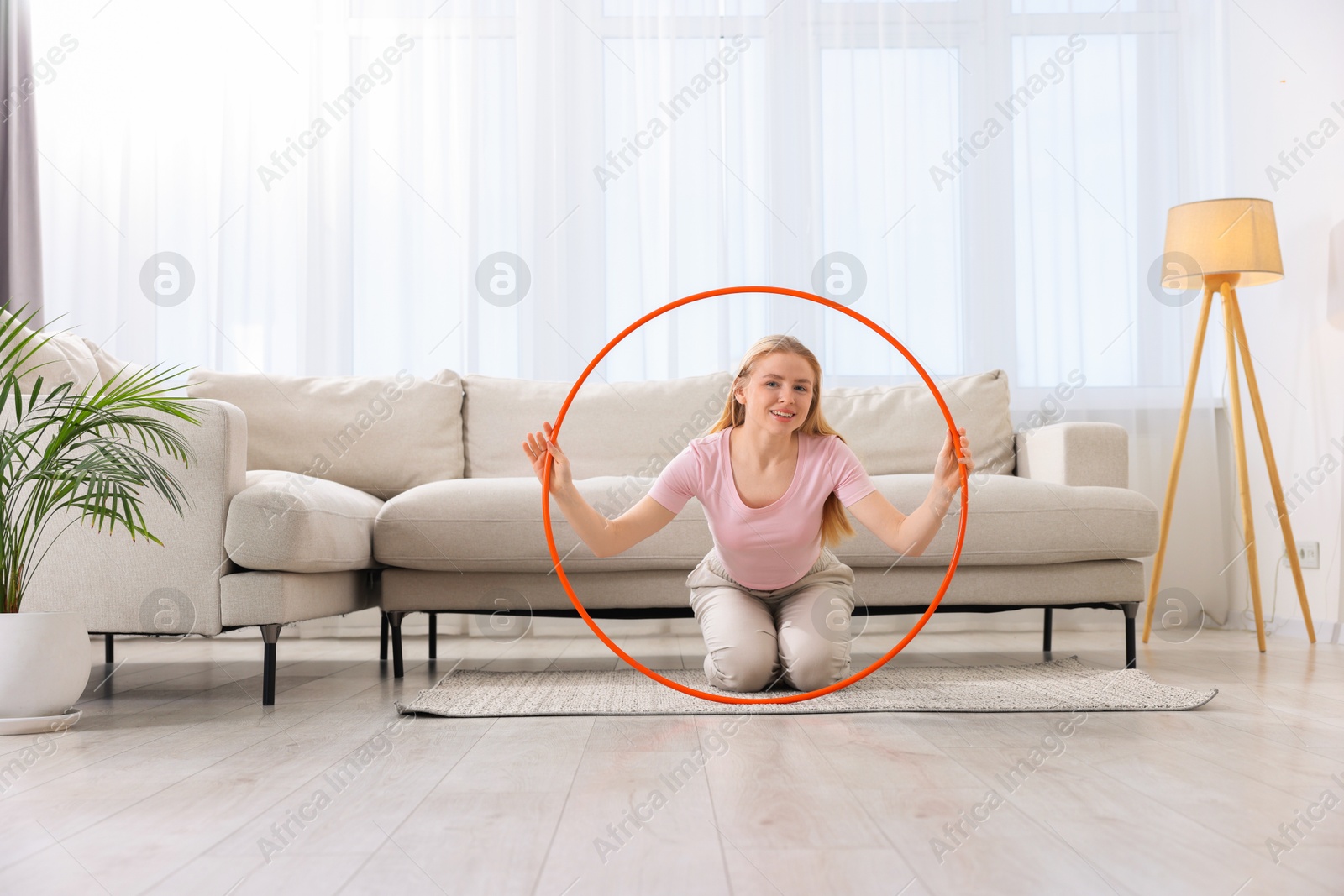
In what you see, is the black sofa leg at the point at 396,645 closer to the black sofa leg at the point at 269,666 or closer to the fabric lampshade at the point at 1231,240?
the black sofa leg at the point at 269,666

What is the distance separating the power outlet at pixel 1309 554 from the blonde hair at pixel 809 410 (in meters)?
2.11

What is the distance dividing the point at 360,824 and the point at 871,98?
3.84 metres

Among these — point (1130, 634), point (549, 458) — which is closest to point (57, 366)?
point (549, 458)

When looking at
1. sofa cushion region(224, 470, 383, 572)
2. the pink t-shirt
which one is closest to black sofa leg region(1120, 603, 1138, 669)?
the pink t-shirt

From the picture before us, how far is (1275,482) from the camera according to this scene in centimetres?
347

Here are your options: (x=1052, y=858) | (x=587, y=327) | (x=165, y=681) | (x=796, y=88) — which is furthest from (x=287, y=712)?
(x=796, y=88)

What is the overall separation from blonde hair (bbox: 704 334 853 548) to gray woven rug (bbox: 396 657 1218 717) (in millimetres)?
383

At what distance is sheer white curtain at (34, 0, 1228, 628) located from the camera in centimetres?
424

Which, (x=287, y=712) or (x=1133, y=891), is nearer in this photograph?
(x=1133, y=891)

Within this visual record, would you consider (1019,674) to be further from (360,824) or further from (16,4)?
(16,4)

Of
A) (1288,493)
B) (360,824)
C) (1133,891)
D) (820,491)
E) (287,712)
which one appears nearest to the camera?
(1133,891)

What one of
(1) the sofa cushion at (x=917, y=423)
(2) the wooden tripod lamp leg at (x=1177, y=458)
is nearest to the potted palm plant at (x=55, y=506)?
(1) the sofa cushion at (x=917, y=423)

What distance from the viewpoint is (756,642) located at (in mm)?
2295

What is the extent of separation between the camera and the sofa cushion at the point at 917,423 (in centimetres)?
338
